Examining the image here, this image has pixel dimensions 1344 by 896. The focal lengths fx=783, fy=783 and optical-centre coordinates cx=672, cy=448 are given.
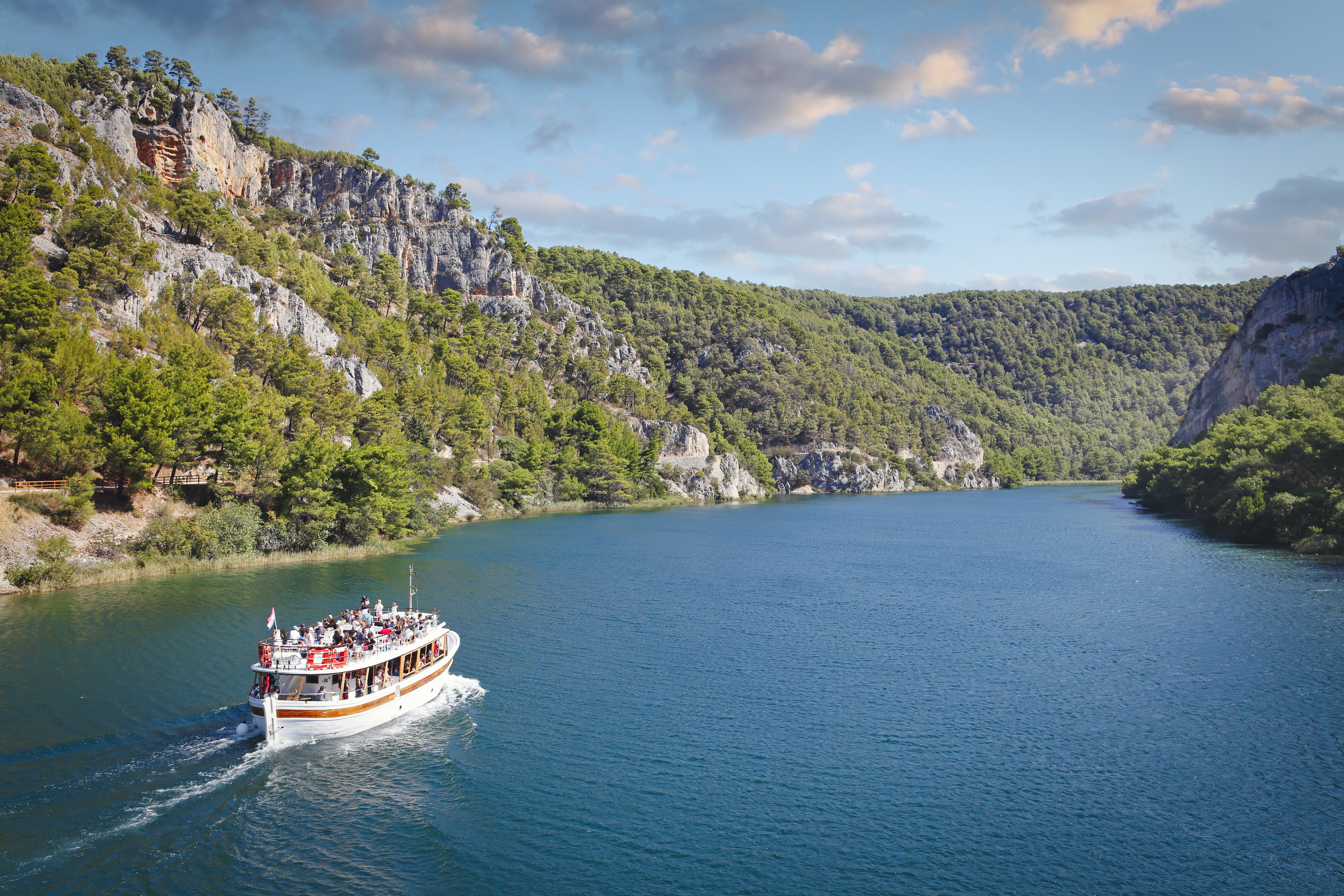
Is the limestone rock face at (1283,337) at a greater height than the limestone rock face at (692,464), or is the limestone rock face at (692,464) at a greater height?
the limestone rock face at (1283,337)

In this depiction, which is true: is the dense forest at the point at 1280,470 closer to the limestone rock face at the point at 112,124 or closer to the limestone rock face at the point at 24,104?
the limestone rock face at the point at 24,104

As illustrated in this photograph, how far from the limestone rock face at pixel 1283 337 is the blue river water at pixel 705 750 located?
86446 mm

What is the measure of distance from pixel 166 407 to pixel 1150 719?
70823 mm

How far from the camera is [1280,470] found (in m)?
87.6

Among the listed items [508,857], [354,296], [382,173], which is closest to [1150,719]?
[508,857]

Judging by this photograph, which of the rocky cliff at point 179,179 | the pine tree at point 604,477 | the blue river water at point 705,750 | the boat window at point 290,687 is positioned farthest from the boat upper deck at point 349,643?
the pine tree at point 604,477

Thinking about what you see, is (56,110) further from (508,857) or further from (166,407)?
(508,857)

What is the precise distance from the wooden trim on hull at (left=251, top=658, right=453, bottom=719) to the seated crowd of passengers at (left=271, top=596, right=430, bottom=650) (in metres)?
2.36

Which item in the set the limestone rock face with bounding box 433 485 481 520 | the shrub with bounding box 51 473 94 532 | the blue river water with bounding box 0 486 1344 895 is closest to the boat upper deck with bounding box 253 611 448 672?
the blue river water with bounding box 0 486 1344 895

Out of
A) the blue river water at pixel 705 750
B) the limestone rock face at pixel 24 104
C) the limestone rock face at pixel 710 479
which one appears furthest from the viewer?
the limestone rock face at pixel 710 479

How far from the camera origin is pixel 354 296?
160 metres

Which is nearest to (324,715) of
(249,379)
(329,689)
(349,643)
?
(329,689)

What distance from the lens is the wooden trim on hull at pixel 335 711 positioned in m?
32.2

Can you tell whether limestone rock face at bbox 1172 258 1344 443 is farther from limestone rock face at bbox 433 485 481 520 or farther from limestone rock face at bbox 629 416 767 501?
limestone rock face at bbox 433 485 481 520
